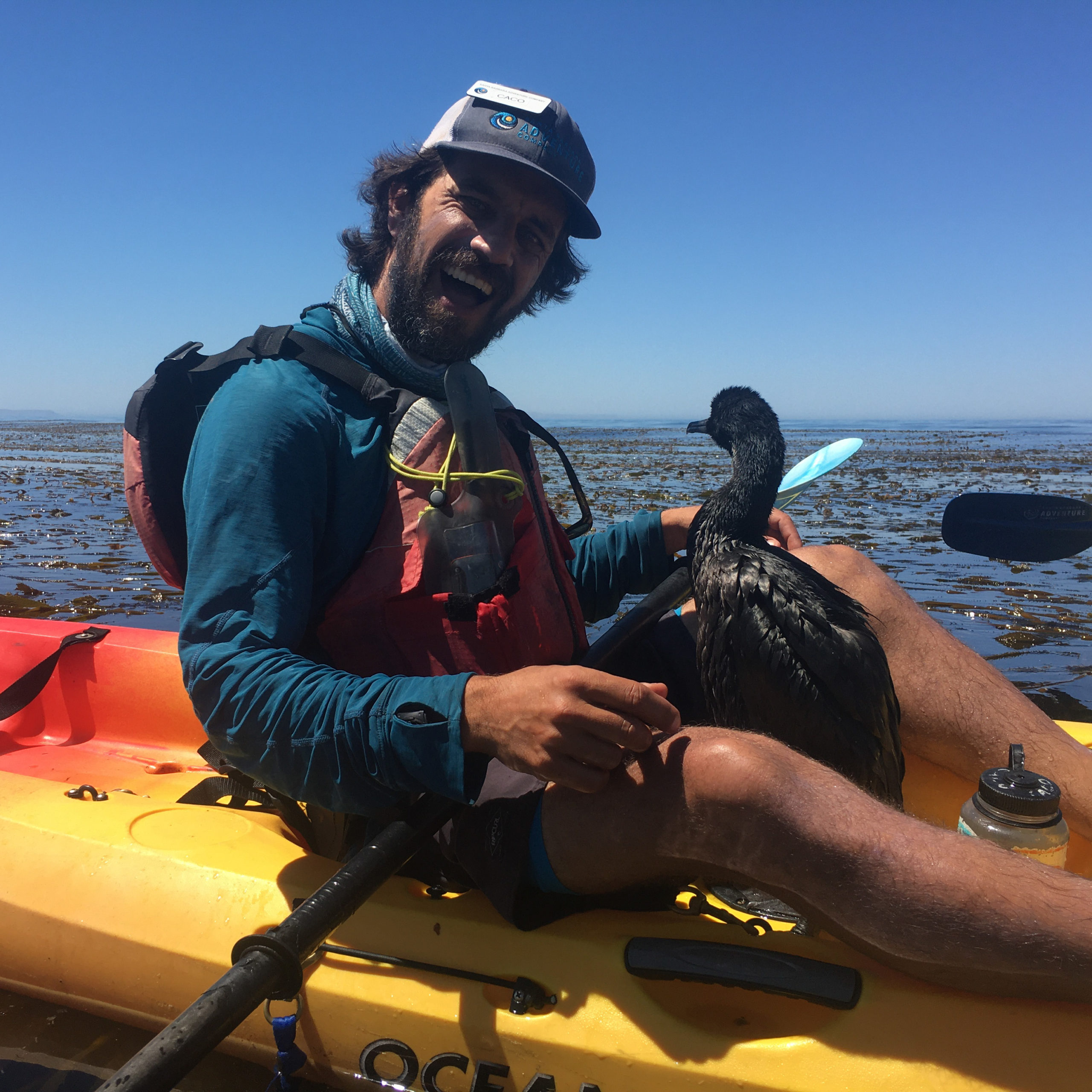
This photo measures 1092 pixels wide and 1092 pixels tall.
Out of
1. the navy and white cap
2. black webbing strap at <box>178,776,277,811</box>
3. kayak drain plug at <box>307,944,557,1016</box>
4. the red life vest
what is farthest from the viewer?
black webbing strap at <box>178,776,277,811</box>

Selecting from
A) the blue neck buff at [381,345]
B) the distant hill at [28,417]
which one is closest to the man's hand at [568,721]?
the blue neck buff at [381,345]

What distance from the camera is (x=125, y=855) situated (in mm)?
2121

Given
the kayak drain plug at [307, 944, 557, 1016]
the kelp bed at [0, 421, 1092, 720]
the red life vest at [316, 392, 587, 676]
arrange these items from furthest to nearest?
the kelp bed at [0, 421, 1092, 720]
the red life vest at [316, 392, 587, 676]
the kayak drain plug at [307, 944, 557, 1016]

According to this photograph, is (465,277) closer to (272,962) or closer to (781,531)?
(781,531)

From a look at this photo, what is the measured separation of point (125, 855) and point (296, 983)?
0.96 metres

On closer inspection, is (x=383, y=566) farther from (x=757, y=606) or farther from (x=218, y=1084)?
(x=218, y=1084)

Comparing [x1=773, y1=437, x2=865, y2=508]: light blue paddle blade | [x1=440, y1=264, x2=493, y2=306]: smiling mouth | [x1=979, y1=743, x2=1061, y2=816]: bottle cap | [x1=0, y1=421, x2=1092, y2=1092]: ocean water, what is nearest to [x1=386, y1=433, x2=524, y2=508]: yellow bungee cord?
[x1=440, y1=264, x2=493, y2=306]: smiling mouth

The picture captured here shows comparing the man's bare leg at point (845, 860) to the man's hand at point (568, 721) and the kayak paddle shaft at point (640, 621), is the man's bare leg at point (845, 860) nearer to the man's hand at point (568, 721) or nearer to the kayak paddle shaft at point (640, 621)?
the man's hand at point (568, 721)

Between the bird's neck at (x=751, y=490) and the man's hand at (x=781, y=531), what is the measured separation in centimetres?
5

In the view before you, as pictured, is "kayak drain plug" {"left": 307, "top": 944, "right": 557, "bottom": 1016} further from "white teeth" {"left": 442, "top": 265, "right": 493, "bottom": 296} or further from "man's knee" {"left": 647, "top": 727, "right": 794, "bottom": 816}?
"white teeth" {"left": 442, "top": 265, "right": 493, "bottom": 296}

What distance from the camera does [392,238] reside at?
2.71 m

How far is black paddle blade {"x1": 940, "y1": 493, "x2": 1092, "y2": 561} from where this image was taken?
11.4 feet

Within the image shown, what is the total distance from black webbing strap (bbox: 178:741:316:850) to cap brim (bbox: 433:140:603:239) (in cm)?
179

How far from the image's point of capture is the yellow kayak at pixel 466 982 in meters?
1.47
